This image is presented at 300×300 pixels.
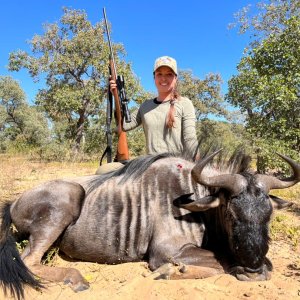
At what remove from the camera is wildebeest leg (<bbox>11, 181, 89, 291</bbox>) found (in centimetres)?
316

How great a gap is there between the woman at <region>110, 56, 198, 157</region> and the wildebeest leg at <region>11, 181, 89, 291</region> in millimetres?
1059

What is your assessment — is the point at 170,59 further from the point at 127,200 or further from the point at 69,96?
the point at 69,96

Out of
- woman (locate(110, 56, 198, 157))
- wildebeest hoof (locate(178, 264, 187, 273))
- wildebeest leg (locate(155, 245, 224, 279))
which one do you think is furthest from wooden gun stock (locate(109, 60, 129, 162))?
wildebeest hoof (locate(178, 264, 187, 273))

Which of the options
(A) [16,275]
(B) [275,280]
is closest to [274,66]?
(B) [275,280]

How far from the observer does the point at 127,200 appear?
136 inches

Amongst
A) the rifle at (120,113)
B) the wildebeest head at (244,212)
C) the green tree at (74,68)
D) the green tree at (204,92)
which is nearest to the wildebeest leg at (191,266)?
the wildebeest head at (244,212)

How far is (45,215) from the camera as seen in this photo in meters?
3.31

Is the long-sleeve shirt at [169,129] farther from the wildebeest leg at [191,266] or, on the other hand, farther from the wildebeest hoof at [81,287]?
the wildebeest hoof at [81,287]

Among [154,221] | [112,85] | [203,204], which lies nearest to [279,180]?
[203,204]

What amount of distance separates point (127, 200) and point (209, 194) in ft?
2.56

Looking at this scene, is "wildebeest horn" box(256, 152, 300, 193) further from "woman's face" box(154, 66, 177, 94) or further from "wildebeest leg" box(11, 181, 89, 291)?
"wildebeest leg" box(11, 181, 89, 291)

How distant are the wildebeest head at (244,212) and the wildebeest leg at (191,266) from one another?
0.17 m

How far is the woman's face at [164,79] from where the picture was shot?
4.08 metres

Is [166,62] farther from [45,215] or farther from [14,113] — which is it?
[14,113]
